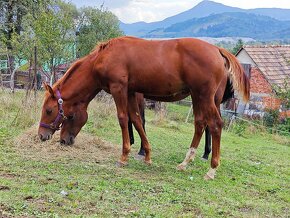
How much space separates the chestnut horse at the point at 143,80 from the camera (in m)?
5.99

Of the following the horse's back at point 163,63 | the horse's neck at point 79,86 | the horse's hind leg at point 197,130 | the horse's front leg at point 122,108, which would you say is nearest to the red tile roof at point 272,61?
the horse's hind leg at point 197,130

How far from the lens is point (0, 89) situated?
12.6m

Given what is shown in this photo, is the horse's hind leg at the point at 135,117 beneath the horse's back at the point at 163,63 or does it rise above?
beneath

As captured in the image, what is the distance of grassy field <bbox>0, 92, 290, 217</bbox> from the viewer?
170 inches

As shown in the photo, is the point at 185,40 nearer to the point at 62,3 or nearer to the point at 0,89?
the point at 0,89

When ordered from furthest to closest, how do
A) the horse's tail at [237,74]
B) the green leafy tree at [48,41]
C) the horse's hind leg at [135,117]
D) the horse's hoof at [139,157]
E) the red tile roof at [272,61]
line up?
1. the red tile roof at [272,61]
2. the green leafy tree at [48,41]
3. the horse's hoof at [139,157]
4. the horse's hind leg at [135,117]
5. the horse's tail at [237,74]

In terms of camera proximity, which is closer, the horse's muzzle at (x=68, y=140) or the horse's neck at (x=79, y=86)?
the horse's neck at (x=79, y=86)

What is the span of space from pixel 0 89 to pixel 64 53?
9.21 metres

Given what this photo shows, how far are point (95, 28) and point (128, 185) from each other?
3219 centimetres

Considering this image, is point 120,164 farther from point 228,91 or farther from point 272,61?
point 272,61

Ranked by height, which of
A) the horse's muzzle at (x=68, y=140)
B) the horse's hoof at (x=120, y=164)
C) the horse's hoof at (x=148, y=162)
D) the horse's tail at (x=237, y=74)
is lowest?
the horse's hoof at (x=148, y=162)

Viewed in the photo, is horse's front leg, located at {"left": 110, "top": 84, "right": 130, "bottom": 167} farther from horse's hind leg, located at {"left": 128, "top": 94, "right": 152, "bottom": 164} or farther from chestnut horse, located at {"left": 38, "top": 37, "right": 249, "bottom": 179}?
horse's hind leg, located at {"left": 128, "top": 94, "right": 152, "bottom": 164}

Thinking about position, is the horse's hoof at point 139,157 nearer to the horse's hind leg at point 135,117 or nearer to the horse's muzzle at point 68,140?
the horse's hind leg at point 135,117

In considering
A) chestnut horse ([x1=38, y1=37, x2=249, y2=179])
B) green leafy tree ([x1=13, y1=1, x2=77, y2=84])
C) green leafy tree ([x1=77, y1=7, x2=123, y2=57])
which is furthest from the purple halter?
green leafy tree ([x1=77, y1=7, x2=123, y2=57])
